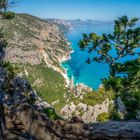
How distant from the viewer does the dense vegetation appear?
2034 cm

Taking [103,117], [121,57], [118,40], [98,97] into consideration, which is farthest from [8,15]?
[103,117]

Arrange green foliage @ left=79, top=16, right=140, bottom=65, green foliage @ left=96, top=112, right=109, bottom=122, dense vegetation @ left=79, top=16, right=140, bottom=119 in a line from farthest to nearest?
green foliage @ left=79, top=16, right=140, bottom=65 → green foliage @ left=96, top=112, right=109, bottom=122 → dense vegetation @ left=79, top=16, right=140, bottom=119

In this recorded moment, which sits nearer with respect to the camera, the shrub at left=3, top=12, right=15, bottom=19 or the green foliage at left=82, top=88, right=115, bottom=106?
the shrub at left=3, top=12, right=15, bottom=19

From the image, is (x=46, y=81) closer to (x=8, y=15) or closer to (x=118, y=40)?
(x=8, y=15)

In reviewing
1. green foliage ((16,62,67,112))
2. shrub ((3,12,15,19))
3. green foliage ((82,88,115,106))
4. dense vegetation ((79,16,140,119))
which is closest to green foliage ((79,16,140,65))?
dense vegetation ((79,16,140,119))

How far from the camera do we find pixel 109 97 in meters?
22.7

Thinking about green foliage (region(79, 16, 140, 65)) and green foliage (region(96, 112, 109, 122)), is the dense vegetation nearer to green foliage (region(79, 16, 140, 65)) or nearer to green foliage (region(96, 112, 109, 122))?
green foliage (region(79, 16, 140, 65))

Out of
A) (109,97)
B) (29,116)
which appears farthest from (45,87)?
(29,116)

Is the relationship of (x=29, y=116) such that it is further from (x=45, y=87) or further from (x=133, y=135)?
(x=45, y=87)

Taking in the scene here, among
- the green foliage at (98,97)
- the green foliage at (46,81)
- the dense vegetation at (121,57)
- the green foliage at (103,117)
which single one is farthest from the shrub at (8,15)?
the green foliage at (46,81)

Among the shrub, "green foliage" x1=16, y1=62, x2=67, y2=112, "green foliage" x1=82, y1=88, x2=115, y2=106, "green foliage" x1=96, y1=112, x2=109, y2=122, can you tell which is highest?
the shrub

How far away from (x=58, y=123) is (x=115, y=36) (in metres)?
13.7

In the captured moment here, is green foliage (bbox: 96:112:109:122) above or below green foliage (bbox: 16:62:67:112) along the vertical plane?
above

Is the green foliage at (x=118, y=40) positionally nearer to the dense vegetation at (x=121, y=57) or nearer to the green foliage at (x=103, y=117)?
the dense vegetation at (x=121, y=57)
